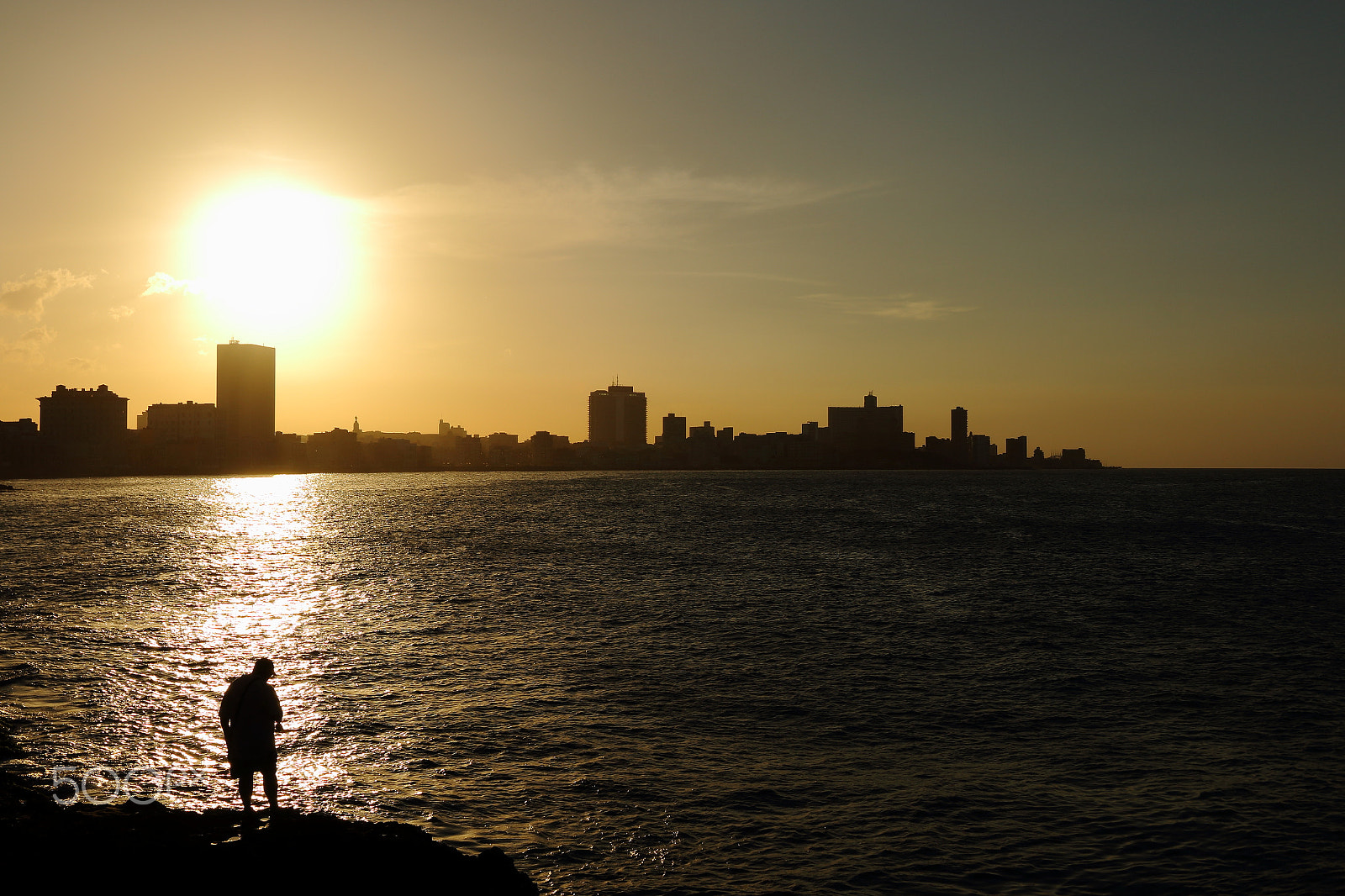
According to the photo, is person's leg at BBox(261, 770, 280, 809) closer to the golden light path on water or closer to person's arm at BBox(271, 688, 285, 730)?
person's arm at BBox(271, 688, 285, 730)

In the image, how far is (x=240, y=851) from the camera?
1370 centimetres

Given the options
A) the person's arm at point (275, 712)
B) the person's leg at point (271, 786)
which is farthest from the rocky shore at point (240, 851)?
the person's arm at point (275, 712)

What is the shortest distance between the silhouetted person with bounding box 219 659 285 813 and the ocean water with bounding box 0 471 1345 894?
3.40m

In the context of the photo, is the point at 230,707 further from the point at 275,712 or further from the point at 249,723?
the point at 275,712

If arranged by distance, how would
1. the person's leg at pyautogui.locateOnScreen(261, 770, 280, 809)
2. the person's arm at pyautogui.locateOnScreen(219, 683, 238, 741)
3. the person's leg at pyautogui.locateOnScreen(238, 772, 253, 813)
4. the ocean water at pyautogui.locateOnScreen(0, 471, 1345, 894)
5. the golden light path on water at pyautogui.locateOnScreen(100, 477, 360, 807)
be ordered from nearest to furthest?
the person's arm at pyautogui.locateOnScreen(219, 683, 238, 741)
the person's leg at pyautogui.locateOnScreen(238, 772, 253, 813)
the person's leg at pyautogui.locateOnScreen(261, 770, 280, 809)
the ocean water at pyautogui.locateOnScreen(0, 471, 1345, 894)
the golden light path on water at pyautogui.locateOnScreen(100, 477, 360, 807)

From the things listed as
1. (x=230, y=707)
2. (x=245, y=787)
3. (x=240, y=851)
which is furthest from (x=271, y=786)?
(x=240, y=851)

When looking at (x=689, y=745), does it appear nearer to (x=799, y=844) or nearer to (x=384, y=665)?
(x=799, y=844)

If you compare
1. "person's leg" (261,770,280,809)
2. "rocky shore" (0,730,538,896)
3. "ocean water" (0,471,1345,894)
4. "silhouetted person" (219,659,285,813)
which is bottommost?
"ocean water" (0,471,1345,894)

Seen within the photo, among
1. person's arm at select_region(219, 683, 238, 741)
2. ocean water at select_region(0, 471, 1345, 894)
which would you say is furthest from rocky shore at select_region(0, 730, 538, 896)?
ocean water at select_region(0, 471, 1345, 894)

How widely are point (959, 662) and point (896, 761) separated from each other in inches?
518

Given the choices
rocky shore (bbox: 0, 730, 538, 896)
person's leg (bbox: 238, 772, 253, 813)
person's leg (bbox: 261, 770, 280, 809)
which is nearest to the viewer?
rocky shore (bbox: 0, 730, 538, 896)

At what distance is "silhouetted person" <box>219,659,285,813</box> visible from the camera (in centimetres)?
1507

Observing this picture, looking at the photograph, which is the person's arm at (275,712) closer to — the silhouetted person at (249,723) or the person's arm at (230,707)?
the silhouetted person at (249,723)

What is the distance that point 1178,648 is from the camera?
37344 mm
